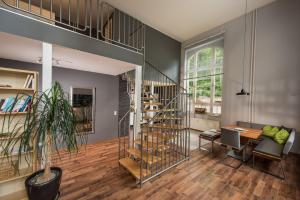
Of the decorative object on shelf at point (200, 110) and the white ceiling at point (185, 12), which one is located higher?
the white ceiling at point (185, 12)

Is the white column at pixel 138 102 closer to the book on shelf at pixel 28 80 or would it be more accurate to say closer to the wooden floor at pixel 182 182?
the wooden floor at pixel 182 182

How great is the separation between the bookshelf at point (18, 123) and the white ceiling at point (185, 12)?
3.41 metres

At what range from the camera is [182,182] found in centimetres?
246

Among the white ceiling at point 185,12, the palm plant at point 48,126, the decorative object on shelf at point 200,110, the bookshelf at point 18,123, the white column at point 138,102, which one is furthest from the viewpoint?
the decorative object on shelf at point 200,110

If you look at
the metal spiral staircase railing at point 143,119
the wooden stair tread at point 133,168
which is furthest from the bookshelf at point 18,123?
the wooden stair tread at point 133,168

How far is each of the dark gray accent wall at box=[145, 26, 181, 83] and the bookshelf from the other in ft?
13.3

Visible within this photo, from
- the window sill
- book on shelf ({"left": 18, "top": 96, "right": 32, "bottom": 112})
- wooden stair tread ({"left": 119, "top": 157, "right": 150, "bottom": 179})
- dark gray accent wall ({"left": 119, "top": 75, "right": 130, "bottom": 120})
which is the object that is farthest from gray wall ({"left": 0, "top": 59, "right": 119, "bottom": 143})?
the window sill

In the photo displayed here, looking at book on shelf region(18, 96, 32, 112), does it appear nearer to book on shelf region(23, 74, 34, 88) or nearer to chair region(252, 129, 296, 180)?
book on shelf region(23, 74, 34, 88)

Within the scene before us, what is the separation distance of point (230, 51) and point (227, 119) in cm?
262

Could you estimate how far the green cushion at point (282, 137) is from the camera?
3198 mm

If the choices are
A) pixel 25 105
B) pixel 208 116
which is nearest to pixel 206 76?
pixel 208 116

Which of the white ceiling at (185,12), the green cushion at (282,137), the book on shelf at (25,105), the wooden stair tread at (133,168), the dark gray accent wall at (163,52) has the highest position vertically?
the white ceiling at (185,12)

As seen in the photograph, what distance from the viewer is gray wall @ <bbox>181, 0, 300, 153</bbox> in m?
3.69

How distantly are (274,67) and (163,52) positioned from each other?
13.2ft
